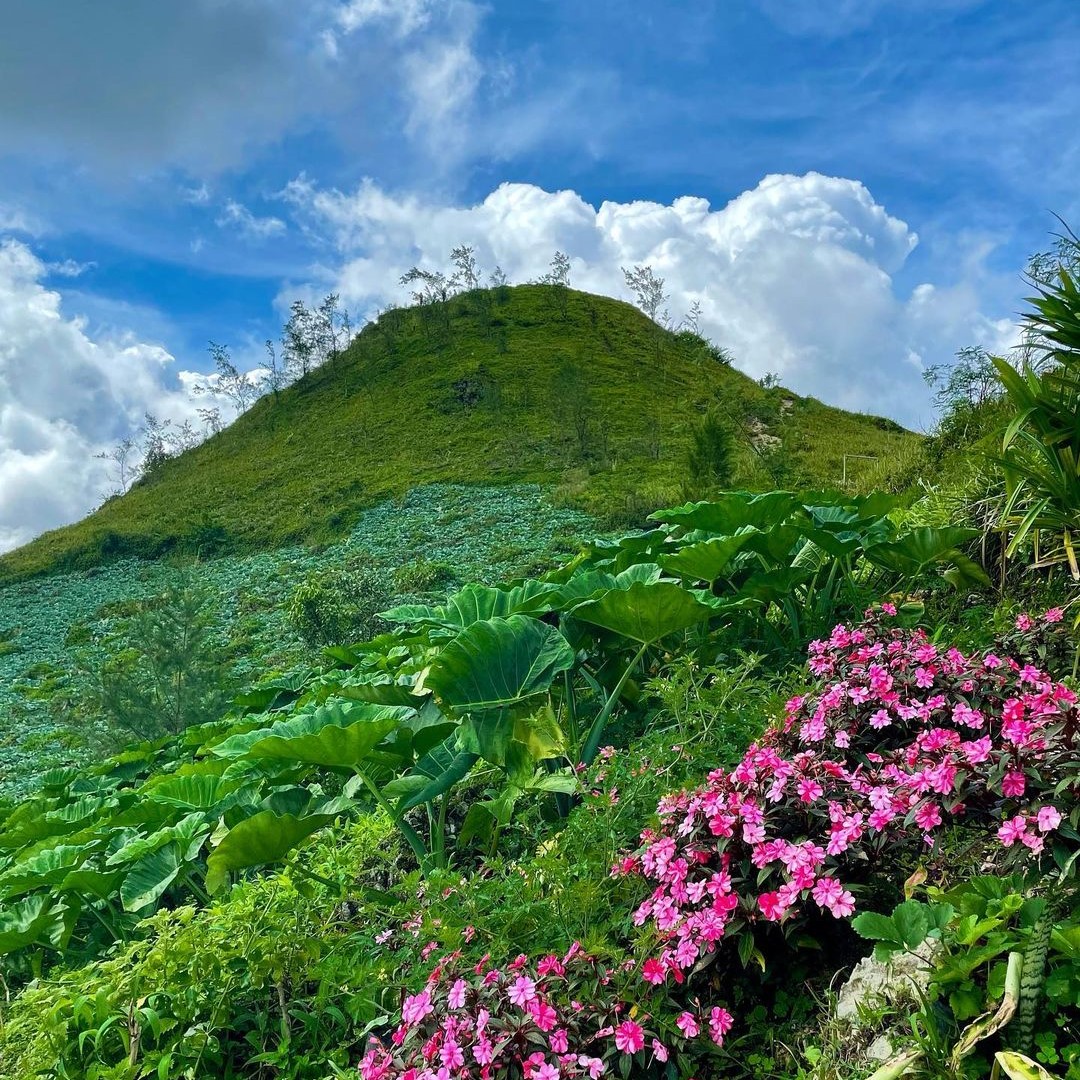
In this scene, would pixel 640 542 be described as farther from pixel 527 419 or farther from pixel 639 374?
pixel 639 374

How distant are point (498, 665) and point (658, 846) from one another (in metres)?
1.02

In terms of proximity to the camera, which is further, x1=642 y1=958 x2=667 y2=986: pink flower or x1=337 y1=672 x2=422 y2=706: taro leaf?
x1=337 y1=672 x2=422 y2=706: taro leaf

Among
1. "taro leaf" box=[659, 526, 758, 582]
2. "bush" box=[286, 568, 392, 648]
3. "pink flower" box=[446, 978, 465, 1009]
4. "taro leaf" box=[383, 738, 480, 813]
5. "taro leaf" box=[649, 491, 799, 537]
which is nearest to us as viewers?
"pink flower" box=[446, 978, 465, 1009]

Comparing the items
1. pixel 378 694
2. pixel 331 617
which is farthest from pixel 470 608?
pixel 331 617

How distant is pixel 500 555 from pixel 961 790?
14200mm

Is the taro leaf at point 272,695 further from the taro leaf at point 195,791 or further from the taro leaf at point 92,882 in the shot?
the taro leaf at point 92,882

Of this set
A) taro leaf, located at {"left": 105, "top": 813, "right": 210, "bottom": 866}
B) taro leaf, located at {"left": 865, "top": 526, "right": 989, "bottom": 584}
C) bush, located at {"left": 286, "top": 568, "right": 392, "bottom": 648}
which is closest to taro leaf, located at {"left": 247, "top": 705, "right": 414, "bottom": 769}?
taro leaf, located at {"left": 105, "top": 813, "right": 210, "bottom": 866}

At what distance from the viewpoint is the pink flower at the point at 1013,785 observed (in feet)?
4.58

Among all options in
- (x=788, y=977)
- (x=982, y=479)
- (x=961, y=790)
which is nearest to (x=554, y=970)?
(x=788, y=977)

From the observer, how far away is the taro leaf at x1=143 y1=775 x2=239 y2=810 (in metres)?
3.03

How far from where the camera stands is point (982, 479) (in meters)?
4.03

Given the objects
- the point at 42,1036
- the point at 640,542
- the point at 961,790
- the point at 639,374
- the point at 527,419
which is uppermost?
the point at 639,374

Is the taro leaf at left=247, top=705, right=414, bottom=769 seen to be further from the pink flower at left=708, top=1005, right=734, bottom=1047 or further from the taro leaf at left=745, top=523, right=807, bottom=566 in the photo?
the taro leaf at left=745, top=523, right=807, bottom=566

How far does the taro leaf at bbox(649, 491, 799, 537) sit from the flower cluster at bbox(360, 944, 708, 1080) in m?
2.28
